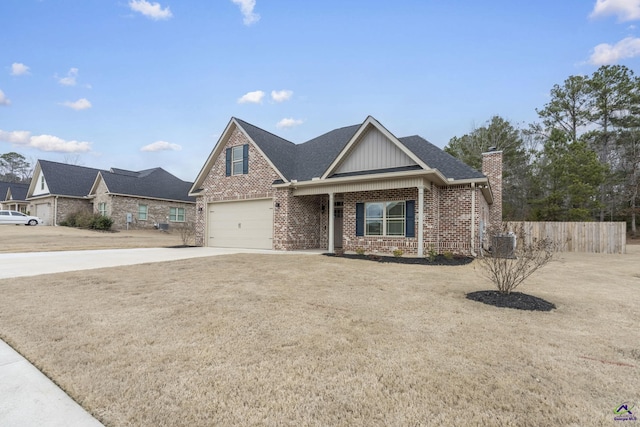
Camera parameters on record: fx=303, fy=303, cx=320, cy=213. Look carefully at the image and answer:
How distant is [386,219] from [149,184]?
25001mm

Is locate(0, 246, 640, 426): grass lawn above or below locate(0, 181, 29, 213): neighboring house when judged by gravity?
below

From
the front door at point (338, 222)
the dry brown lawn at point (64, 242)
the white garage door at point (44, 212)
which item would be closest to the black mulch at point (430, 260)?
the front door at point (338, 222)

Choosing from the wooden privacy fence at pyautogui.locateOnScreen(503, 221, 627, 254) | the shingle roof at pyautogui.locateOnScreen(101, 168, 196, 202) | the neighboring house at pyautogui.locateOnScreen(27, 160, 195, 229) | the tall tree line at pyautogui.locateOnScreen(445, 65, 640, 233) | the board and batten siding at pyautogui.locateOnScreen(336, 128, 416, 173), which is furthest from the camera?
the shingle roof at pyautogui.locateOnScreen(101, 168, 196, 202)

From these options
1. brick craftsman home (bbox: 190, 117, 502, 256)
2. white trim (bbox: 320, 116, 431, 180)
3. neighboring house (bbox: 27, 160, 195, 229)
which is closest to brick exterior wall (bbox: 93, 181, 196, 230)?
neighboring house (bbox: 27, 160, 195, 229)

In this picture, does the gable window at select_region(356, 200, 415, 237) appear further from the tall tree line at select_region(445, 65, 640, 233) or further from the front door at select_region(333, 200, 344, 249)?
the tall tree line at select_region(445, 65, 640, 233)

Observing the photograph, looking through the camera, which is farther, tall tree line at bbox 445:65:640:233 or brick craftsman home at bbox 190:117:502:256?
tall tree line at bbox 445:65:640:233

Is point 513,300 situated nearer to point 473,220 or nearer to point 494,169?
point 473,220

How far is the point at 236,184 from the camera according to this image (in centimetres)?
1570

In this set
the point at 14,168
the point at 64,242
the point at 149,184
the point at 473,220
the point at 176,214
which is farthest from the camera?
the point at 14,168

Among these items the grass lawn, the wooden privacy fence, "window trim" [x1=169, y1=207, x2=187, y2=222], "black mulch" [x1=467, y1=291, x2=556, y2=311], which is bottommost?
the grass lawn

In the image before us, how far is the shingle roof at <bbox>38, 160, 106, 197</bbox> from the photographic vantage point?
27.1 m

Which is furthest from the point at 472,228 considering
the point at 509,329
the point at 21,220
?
the point at 21,220

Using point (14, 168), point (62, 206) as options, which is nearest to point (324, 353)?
point (62, 206)

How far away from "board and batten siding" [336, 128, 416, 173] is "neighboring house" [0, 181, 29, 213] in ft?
122
